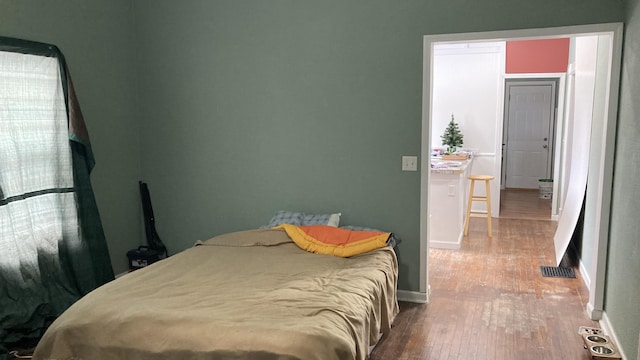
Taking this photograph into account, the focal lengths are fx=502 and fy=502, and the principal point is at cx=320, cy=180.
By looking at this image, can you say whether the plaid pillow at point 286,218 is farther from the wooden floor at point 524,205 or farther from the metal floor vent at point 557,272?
the wooden floor at point 524,205

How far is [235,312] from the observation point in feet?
8.07

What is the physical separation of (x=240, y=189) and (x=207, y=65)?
109 centimetres

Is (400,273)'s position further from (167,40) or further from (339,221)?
(167,40)

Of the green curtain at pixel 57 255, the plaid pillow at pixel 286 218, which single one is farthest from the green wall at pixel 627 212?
the green curtain at pixel 57 255

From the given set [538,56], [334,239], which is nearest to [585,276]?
[334,239]

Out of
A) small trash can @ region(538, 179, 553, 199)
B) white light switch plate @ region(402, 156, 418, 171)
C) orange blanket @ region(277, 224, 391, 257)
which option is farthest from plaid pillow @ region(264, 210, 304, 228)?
small trash can @ region(538, 179, 553, 199)

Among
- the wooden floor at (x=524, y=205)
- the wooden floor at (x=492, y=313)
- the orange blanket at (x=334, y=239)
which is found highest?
the orange blanket at (x=334, y=239)

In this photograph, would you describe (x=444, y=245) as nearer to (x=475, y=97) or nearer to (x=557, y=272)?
(x=557, y=272)

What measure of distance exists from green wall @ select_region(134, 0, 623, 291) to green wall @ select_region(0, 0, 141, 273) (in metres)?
0.15

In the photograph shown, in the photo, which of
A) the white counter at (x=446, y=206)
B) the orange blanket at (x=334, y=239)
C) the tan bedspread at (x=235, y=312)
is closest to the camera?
the tan bedspread at (x=235, y=312)

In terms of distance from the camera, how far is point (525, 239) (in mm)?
5742

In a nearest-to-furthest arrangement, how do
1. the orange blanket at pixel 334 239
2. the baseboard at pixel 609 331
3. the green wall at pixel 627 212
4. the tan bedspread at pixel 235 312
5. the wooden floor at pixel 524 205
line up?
the tan bedspread at pixel 235 312 → the green wall at pixel 627 212 → the baseboard at pixel 609 331 → the orange blanket at pixel 334 239 → the wooden floor at pixel 524 205

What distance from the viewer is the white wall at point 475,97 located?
6797 mm

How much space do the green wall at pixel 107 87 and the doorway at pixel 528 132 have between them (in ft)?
23.4
